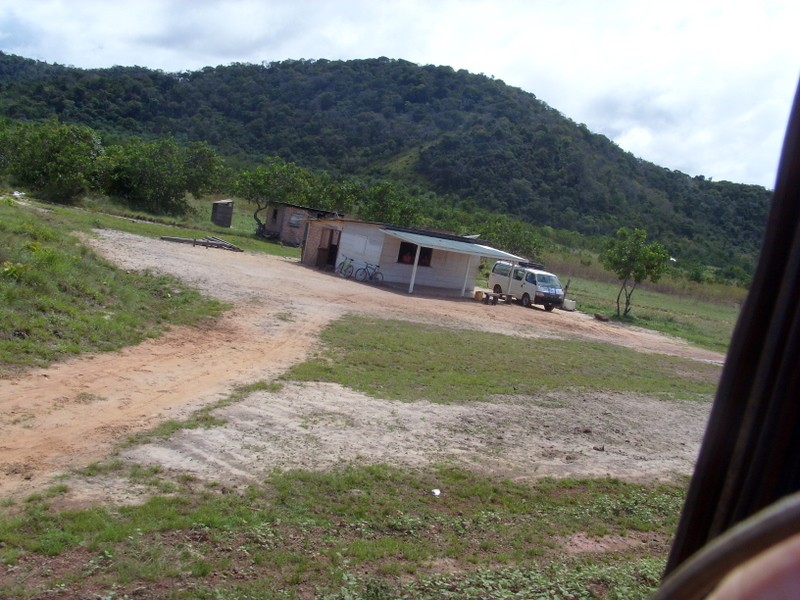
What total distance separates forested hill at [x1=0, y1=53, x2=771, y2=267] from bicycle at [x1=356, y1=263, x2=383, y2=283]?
43.1m

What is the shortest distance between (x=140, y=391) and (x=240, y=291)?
34.8ft

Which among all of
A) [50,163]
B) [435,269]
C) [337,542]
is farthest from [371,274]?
[337,542]

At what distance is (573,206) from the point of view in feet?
284

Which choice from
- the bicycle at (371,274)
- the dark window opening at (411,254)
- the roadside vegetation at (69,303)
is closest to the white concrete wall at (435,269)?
the dark window opening at (411,254)

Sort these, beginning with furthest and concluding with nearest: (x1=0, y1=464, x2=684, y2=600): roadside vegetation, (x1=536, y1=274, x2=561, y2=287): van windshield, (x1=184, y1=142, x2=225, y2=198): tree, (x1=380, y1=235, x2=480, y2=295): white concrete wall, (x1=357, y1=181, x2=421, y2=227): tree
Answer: (x1=357, y1=181, x2=421, y2=227): tree < (x1=184, y1=142, x2=225, y2=198): tree < (x1=536, y1=274, x2=561, y2=287): van windshield < (x1=380, y1=235, x2=480, y2=295): white concrete wall < (x1=0, y1=464, x2=684, y2=600): roadside vegetation

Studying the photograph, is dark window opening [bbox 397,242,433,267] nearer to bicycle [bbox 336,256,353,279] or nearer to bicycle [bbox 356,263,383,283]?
bicycle [bbox 356,263,383,283]

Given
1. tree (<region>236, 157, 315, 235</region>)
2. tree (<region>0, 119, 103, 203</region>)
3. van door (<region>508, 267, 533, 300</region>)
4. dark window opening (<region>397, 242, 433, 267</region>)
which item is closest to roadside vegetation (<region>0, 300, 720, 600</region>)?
dark window opening (<region>397, 242, 433, 267</region>)

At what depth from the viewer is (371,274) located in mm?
31141

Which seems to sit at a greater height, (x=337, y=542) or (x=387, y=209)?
(x=387, y=209)

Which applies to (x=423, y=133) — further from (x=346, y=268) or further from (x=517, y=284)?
(x=346, y=268)

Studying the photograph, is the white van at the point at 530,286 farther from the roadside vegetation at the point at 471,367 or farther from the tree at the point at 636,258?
the roadside vegetation at the point at 471,367

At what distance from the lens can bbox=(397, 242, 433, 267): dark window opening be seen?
3200 cm

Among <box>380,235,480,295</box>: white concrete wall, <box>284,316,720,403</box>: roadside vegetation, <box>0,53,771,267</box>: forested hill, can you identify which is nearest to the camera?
<box>284,316,720,403</box>: roadside vegetation

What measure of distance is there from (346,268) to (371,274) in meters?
1.50
